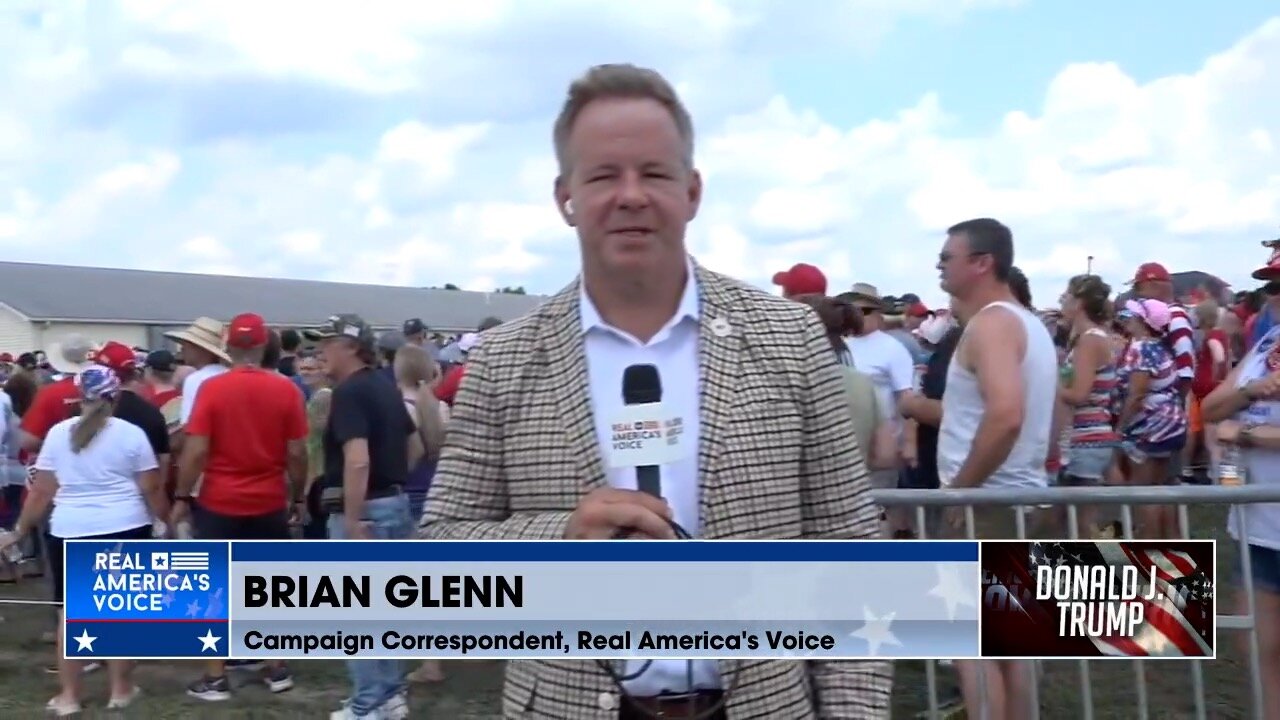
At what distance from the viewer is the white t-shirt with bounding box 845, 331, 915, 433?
7.07m

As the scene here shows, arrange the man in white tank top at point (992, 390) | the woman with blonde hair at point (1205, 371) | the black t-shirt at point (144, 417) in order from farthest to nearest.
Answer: the woman with blonde hair at point (1205, 371)
the black t-shirt at point (144, 417)
the man in white tank top at point (992, 390)

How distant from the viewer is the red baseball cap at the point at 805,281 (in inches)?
225

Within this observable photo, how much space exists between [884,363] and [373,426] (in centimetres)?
303

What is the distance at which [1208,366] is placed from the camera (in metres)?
9.48

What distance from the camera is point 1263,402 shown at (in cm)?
434

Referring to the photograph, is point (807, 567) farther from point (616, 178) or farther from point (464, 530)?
point (616, 178)

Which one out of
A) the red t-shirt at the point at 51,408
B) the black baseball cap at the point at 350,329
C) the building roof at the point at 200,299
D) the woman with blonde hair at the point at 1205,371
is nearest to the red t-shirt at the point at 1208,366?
the woman with blonde hair at the point at 1205,371

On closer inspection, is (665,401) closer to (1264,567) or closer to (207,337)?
(1264,567)

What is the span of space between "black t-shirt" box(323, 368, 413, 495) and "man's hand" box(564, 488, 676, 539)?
4.36m

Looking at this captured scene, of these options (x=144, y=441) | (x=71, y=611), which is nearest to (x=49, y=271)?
(x=144, y=441)

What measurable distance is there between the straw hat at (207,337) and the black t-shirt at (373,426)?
6.07ft

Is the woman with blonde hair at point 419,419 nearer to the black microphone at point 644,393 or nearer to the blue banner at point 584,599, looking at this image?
the blue banner at point 584,599

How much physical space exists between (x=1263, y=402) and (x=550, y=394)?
3429 mm

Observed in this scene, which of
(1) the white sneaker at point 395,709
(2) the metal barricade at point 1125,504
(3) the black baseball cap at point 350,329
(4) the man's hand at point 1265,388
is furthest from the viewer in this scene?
(3) the black baseball cap at point 350,329
